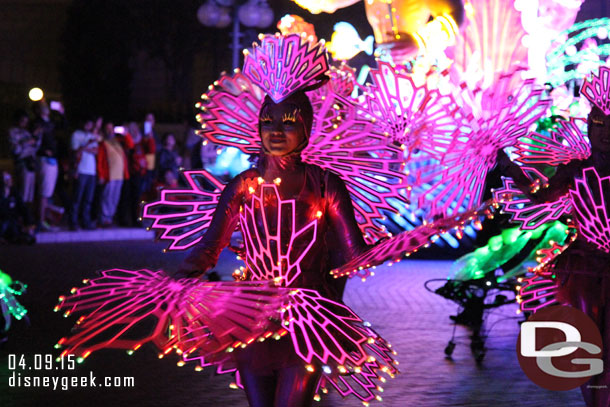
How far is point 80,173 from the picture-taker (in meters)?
17.4

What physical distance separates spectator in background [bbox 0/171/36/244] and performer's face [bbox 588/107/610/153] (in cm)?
1116

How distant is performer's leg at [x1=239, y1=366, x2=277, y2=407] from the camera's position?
4504 mm

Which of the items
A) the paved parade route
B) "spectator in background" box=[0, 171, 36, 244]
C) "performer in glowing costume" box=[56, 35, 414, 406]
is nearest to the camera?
"performer in glowing costume" box=[56, 35, 414, 406]

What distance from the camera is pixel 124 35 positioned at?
106 ft

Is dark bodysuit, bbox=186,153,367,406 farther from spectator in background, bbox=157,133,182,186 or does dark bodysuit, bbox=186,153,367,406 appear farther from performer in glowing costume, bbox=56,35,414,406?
spectator in background, bbox=157,133,182,186

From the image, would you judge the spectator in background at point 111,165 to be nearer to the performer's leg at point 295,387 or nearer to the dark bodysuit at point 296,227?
the dark bodysuit at point 296,227

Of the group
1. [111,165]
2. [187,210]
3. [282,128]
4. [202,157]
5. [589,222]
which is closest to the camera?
[282,128]

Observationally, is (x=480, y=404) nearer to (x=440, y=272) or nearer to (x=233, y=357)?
(x=233, y=357)

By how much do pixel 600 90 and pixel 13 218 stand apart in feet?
39.7

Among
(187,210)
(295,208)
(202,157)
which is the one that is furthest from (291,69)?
(202,157)

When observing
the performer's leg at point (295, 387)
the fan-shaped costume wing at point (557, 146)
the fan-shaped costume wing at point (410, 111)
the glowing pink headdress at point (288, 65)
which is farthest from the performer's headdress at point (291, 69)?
Answer: the fan-shaped costume wing at point (557, 146)

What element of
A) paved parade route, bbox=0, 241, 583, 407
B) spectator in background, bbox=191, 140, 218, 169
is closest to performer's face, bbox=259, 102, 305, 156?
paved parade route, bbox=0, 241, 583, 407

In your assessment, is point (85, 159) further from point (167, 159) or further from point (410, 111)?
point (410, 111)

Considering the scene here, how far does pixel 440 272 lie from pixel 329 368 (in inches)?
417
